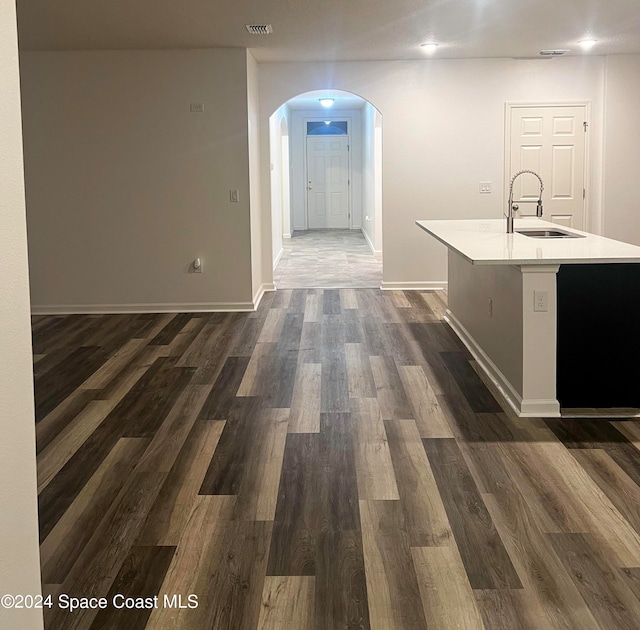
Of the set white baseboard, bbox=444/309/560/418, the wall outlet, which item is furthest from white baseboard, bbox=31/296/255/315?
the wall outlet

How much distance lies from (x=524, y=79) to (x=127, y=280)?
4475 millimetres

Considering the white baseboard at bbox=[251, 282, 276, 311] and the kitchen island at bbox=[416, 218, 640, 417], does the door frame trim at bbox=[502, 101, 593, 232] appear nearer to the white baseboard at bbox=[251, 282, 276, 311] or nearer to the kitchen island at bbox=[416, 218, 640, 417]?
the white baseboard at bbox=[251, 282, 276, 311]

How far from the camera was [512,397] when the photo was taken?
13.8 ft

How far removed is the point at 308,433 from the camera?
12.6 ft

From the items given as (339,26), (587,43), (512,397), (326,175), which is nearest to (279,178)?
(326,175)

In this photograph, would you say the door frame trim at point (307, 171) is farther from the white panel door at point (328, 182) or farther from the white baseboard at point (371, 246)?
the white baseboard at point (371, 246)

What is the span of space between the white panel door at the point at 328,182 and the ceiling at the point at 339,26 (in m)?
8.57

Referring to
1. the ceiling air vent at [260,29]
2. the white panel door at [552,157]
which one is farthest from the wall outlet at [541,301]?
the white panel door at [552,157]

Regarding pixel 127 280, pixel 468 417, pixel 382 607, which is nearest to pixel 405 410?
pixel 468 417

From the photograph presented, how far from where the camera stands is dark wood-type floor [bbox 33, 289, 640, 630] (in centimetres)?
229

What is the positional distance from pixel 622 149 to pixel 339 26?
356cm

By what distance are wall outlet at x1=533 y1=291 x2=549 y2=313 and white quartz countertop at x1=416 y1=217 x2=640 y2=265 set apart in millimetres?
174

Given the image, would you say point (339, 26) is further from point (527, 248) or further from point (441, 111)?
point (527, 248)

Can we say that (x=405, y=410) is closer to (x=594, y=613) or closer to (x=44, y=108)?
(x=594, y=613)
